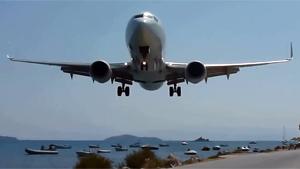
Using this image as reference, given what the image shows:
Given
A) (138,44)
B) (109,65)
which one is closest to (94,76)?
(109,65)

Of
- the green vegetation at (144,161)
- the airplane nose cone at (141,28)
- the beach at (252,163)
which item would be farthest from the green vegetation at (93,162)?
the airplane nose cone at (141,28)

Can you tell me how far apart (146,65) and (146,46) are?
1314mm

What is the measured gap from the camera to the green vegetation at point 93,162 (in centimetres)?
3350

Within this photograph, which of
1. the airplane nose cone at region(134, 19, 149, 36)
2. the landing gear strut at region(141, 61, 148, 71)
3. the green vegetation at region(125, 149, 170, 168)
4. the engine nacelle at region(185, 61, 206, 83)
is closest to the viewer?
the airplane nose cone at region(134, 19, 149, 36)

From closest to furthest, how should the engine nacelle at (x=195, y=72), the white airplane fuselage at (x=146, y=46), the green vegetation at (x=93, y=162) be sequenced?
the white airplane fuselage at (x=146, y=46), the engine nacelle at (x=195, y=72), the green vegetation at (x=93, y=162)

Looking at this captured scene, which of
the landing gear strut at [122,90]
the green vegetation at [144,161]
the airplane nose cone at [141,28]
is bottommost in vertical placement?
the green vegetation at [144,161]

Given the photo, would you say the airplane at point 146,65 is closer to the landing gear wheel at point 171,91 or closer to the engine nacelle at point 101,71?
the engine nacelle at point 101,71

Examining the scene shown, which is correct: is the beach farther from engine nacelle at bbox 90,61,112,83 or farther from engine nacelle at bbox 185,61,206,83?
engine nacelle at bbox 90,61,112,83

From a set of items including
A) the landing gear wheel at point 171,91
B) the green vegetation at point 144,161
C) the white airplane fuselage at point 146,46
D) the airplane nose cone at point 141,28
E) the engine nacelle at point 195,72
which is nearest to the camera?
the airplane nose cone at point 141,28

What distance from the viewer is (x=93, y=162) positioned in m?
33.8

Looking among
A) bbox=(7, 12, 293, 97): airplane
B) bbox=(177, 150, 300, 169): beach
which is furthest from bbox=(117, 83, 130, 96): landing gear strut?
bbox=(177, 150, 300, 169): beach

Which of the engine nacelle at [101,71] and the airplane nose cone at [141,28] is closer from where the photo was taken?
the airplane nose cone at [141,28]

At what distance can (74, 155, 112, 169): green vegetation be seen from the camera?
33.5 m

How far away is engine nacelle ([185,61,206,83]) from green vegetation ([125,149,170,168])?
921cm
